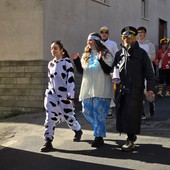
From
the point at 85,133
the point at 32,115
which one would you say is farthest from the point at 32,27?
the point at 85,133

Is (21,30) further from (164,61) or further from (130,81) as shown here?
(130,81)

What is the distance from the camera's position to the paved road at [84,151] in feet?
17.8

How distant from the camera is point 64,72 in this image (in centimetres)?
626

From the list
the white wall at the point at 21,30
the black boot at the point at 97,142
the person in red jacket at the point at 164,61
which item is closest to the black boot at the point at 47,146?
the black boot at the point at 97,142

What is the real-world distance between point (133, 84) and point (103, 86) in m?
0.55

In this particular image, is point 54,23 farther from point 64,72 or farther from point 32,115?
point 64,72

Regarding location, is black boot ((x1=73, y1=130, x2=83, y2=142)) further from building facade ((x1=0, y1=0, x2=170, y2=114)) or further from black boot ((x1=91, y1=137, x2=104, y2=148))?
building facade ((x1=0, y1=0, x2=170, y2=114))

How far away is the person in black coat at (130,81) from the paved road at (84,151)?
40cm

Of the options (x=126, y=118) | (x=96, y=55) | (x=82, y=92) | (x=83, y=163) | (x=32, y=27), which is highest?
(x=32, y=27)

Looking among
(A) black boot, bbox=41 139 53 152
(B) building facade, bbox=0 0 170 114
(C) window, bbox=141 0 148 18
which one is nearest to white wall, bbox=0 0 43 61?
(B) building facade, bbox=0 0 170 114

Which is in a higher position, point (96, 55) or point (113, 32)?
point (113, 32)

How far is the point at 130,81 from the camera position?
582cm

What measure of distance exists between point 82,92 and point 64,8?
5.42 meters

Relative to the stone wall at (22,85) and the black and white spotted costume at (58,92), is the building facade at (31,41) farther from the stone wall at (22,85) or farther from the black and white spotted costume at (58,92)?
the black and white spotted costume at (58,92)
